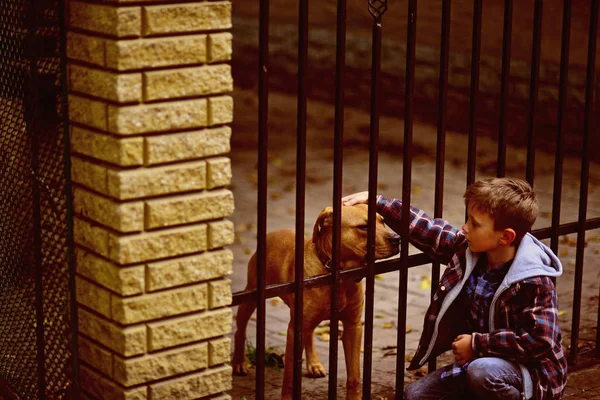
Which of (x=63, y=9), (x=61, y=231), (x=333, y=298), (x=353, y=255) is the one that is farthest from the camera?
(x=353, y=255)

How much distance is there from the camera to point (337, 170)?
3.90 meters

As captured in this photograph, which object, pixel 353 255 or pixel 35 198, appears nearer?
pixel 35 198

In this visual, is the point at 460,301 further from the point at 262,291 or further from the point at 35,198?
the point at 35,198

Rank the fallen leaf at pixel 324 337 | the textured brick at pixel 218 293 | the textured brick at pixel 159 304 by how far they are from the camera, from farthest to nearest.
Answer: the fallen leaf at pixel 324 337, the textured brick at pixel 218 293, the textured brick at pixel 159 304

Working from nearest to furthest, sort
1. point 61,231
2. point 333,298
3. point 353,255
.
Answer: point 61,231, point 333,298, point 353,255

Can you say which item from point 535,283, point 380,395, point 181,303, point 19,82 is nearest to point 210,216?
point 181,303

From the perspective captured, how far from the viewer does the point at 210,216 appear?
3.46m

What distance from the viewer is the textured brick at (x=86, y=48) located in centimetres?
321

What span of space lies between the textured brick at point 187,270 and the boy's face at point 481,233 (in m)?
1.02

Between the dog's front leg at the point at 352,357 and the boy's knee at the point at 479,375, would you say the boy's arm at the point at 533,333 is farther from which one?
the dog's front leg at the point at 352,357

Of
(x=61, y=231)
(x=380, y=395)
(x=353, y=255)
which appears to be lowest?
(x=380, y=395)

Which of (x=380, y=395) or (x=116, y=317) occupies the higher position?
(x=116, y=317)

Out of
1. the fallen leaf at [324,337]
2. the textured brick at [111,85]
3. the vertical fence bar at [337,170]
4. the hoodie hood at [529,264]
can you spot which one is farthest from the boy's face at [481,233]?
the fallen leaf at [324,337]

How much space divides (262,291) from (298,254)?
20 cm
